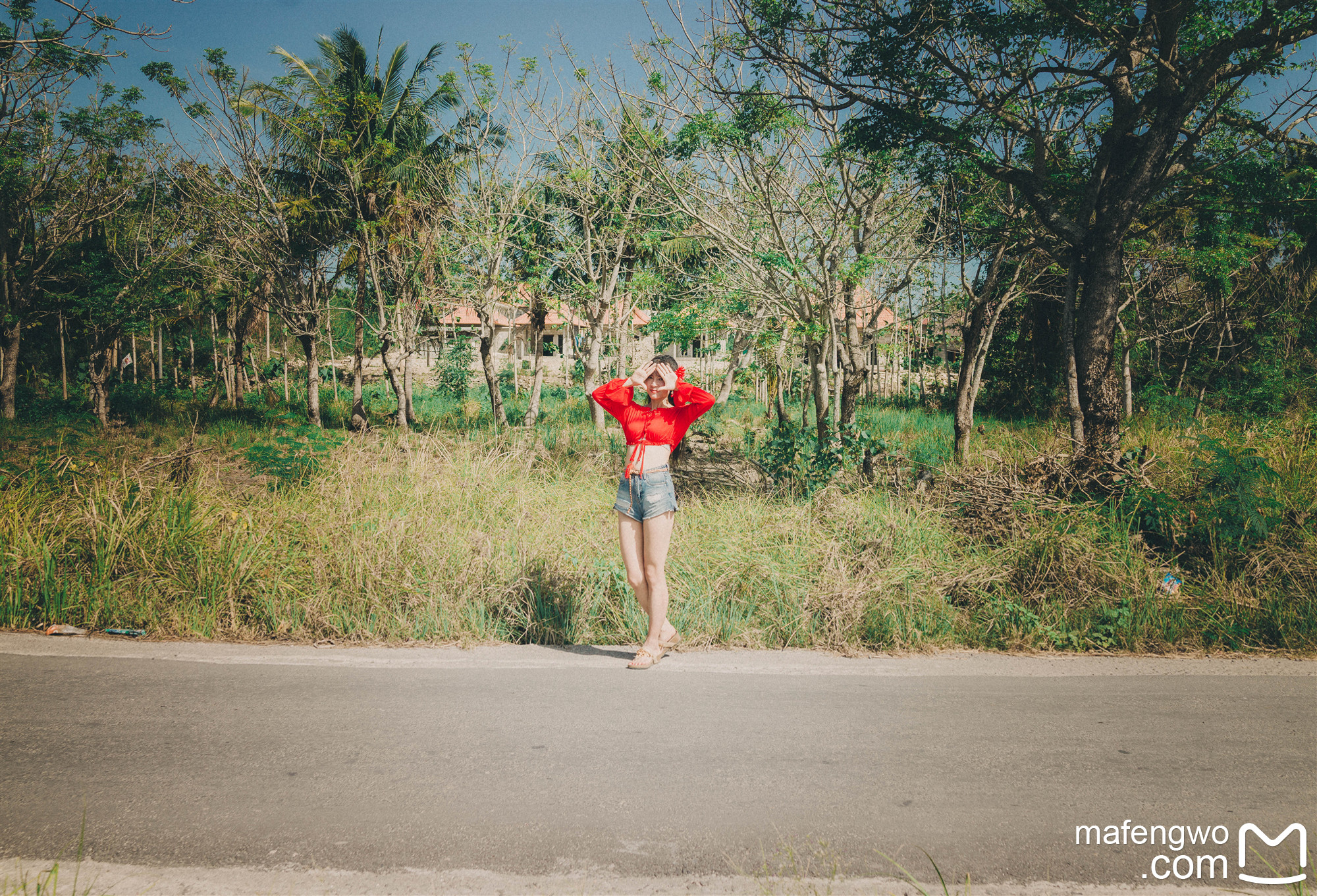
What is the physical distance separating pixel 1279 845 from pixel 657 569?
10.3 feet

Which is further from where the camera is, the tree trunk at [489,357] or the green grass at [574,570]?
the tree trunk at [489,357]

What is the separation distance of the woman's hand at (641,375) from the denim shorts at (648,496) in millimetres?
626

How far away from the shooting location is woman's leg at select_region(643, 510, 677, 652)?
14.1ft

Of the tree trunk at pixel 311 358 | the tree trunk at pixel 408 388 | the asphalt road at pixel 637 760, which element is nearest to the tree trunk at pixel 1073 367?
the asphalt road at pixel 637 760

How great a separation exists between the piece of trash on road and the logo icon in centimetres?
681

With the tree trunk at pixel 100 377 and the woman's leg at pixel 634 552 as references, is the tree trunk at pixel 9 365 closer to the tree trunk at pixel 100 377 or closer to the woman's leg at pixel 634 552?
the tree trunk at pixel 100 377

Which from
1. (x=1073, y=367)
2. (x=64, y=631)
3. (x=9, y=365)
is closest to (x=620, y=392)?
(x=64, y=631)

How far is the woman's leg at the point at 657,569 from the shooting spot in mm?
4289

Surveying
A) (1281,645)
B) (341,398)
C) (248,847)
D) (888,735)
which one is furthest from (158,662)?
(341,398)

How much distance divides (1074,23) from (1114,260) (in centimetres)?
236

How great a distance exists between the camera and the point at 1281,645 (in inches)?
182

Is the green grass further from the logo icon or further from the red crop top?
the logo icon

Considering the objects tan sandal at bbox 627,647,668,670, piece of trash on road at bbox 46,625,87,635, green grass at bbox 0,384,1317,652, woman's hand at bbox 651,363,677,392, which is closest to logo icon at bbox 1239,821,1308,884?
green grass at bbox 0,384,1317,652

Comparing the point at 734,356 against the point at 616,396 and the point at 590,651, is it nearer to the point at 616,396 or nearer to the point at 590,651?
the point at 616,396
